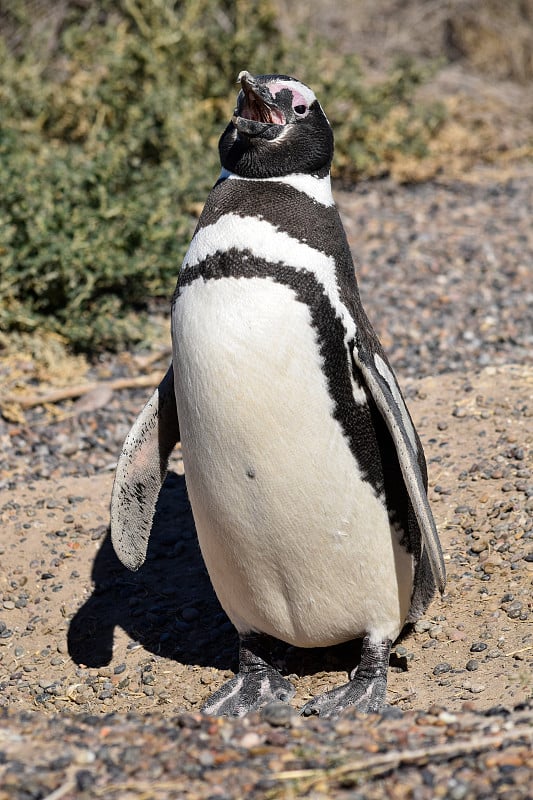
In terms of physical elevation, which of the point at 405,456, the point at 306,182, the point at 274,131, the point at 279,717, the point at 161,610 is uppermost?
the point at 274,131

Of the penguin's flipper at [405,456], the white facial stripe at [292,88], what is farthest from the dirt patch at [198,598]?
the white facial stripe at [292,88]

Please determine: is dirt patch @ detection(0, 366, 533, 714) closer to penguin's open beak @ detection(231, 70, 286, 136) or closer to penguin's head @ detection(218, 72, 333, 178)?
penguin's head @ detection(218, 72, 333, 178)

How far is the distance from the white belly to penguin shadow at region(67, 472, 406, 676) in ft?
1.04

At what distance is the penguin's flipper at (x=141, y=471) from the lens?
3287 mm

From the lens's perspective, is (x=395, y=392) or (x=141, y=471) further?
(x=141, y=471)

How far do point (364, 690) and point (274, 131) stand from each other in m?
1.69

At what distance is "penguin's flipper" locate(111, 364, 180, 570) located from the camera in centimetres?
329

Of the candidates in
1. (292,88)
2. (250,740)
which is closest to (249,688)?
(250,740)

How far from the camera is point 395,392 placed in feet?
10.1

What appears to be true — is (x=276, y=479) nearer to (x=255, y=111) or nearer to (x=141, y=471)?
(x=141, y=471)

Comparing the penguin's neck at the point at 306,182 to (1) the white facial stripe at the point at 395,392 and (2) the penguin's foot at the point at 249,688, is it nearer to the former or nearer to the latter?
(1) the white facial stripe at the point at 395,392

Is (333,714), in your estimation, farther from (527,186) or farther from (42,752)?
(527,186)

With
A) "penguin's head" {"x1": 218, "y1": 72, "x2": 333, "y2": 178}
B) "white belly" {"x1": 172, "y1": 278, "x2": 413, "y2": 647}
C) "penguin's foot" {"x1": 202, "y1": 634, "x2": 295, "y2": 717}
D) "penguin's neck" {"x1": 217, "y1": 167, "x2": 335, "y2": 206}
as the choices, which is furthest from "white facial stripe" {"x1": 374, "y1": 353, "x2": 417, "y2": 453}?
"penguin's foot" {"x1": 202, "y1": 634, "x2": 295, "y2": 717}

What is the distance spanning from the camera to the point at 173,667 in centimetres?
349
